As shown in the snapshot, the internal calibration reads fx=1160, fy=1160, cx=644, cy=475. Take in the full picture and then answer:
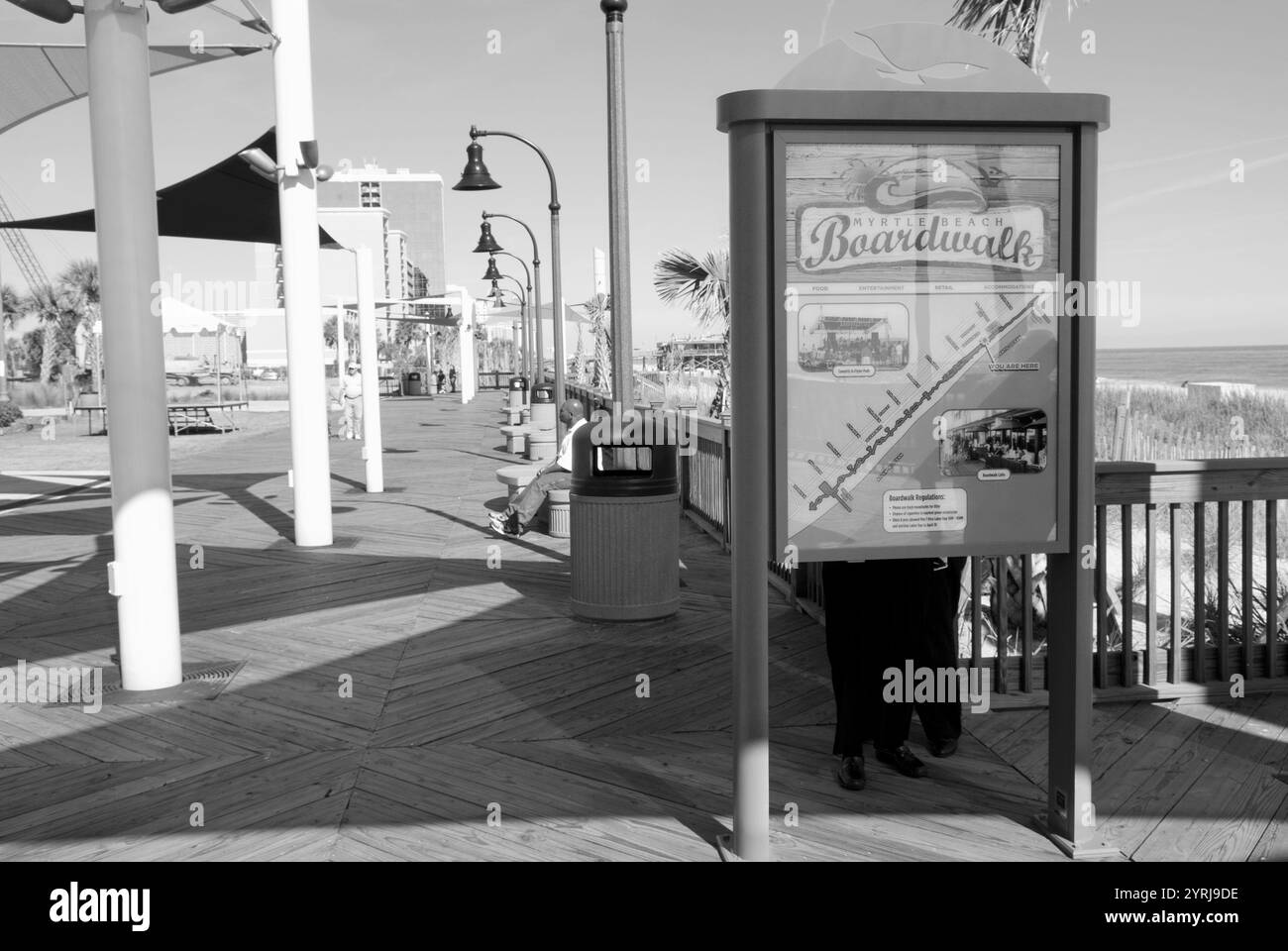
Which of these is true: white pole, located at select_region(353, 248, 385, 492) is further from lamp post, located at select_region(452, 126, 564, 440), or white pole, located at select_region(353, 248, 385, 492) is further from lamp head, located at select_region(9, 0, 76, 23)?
lamp head, located at select_region(9, 0, 76, 23)

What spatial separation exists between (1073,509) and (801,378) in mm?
881

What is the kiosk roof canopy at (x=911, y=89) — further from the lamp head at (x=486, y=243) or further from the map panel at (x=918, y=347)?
the lamp head at (x=486, y=243)

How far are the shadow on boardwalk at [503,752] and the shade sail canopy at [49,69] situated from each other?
12.7ft

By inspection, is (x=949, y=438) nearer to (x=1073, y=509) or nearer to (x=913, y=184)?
(x=1073, y=509)

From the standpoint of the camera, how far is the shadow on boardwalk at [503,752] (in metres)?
3.46

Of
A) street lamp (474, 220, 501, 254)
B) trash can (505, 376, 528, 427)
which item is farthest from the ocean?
street lamp (474, 220, 501, 254)

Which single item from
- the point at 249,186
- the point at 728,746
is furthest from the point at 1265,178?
the point at 728,746

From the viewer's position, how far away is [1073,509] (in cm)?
332

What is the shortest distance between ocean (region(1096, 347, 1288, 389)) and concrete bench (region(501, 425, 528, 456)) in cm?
4167

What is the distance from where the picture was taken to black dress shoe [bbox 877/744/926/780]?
156 inches

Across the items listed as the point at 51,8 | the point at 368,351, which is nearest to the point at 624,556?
the point at 51,8

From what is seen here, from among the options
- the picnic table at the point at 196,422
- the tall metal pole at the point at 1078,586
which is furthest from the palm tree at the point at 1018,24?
the picnic table at the point at 196,422

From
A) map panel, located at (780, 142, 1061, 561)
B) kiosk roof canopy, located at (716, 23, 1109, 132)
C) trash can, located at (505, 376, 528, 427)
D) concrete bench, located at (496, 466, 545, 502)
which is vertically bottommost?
concrete bench, located at (496, 466, 545, 502)

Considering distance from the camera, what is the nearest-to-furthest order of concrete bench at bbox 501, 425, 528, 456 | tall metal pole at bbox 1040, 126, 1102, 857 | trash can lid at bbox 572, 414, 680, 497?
tall metal pole at bbox 1040, 126, 1102, 857 → trash can lid at bbox 572, 414, 680, 497 → concrete bench at bbox 501, 425, 528, 456
